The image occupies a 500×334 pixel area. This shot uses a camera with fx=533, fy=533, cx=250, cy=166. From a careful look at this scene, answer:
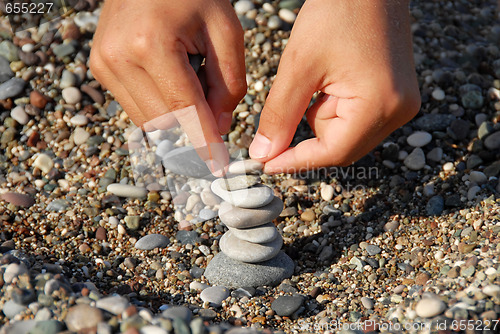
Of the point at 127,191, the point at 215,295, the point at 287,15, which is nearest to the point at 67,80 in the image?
the point at 127,191

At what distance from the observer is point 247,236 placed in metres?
2.53

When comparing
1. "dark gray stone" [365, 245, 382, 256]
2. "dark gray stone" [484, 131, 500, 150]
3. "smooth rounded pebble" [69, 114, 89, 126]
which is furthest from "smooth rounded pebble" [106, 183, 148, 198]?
"dark gray stone" [484, 131, 500, 150]

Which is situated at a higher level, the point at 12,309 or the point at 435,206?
the point at 12,309

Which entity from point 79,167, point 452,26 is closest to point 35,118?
point 79,167

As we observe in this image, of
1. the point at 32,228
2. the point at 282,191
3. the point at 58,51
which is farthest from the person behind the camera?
the point at 58,51

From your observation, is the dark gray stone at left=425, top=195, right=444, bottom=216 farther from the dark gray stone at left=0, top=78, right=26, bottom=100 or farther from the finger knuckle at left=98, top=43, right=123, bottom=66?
the dark gray stone at left=0, top=78, right=26, bottom=100

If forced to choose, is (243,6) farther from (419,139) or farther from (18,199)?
(18,199)

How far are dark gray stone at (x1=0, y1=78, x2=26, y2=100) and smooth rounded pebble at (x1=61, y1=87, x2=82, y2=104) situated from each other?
28 centimetres

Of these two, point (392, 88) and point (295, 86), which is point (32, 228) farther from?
point (392, 88)

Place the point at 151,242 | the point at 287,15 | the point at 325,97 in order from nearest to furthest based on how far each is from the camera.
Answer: the point at 325,97
the point at 151,242
the point at 287,15

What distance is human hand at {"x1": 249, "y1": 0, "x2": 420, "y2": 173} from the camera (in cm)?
218

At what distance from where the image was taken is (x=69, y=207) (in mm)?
2984

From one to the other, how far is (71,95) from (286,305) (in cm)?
209

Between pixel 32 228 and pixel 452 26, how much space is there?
10.7 feet
